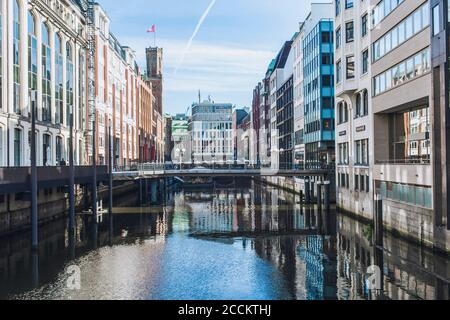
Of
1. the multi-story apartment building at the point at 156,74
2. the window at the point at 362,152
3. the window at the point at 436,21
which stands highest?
the multi-story apartment building at the point at 156,74

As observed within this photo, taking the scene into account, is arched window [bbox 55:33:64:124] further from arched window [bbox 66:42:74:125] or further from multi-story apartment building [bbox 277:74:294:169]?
multi-story apartment building [bbox 277:74:294:169]

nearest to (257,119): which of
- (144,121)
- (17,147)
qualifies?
(144,121)

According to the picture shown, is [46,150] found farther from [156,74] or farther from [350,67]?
[156,74]

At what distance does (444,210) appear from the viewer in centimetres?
3102

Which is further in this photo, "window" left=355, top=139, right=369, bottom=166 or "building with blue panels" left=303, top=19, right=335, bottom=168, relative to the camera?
"building with blue panels" left=303, top=19, right=335, bottom=168

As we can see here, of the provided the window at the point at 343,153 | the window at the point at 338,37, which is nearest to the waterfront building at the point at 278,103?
the window at the point at 343,153

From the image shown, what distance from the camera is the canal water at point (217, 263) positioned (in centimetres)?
2445

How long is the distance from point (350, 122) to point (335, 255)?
25.4m

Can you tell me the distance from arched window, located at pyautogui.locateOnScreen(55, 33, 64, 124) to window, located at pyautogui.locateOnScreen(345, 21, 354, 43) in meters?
30.8

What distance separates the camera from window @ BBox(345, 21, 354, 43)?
54.0m

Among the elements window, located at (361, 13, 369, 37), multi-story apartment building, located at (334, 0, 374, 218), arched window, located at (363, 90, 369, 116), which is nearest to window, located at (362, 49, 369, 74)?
multi-story apartment building, located at (334, 0, 374, 218)

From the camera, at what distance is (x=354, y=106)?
54469 mm

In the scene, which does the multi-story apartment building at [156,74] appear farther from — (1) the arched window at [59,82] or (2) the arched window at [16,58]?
(2) the arched window at [16,58]
